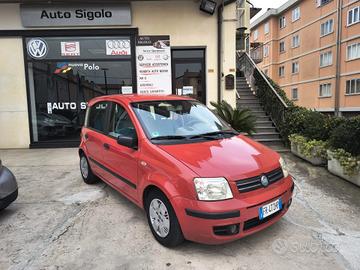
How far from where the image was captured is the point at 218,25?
833cm

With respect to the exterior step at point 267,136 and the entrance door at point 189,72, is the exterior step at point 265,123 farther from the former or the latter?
the entrance door at point 189,72

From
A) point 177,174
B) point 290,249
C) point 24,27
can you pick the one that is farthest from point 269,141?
point 24,27

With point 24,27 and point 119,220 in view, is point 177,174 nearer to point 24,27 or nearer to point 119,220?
point 119,220

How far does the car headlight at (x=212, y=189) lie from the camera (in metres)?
2.55

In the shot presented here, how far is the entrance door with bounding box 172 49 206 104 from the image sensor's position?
8648mm

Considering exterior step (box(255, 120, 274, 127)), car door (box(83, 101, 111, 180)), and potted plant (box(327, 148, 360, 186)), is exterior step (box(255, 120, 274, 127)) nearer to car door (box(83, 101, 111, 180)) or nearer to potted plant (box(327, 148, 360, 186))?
potted plant (box(327, 148, 360, 186))

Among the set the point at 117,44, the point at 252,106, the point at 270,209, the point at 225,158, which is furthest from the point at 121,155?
the point at 252,106

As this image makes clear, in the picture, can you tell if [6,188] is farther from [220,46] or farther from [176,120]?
[220,46]

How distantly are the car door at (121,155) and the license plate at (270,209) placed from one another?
55.8 inches

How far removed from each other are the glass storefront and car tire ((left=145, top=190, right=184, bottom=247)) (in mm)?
6062

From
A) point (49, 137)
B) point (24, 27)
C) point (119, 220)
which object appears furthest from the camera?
point (49, 137)

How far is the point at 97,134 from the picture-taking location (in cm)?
434

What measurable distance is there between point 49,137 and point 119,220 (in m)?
6.17

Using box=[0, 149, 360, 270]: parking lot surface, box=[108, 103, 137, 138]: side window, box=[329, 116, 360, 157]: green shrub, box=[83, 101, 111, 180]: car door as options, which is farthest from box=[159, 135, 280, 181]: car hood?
box=[329, 116, 360, 157]: green shrub
